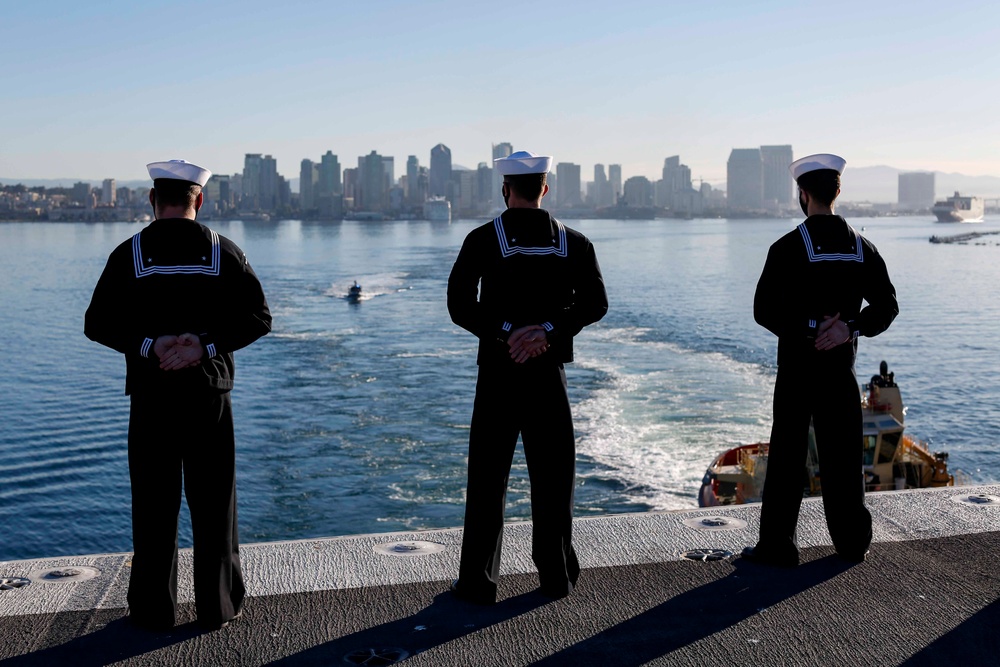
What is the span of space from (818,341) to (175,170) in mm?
3140

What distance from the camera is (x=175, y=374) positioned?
4.53m

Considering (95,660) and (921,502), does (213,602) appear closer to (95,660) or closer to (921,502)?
(95,660)

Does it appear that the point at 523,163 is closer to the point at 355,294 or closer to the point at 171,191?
the point at 171,191

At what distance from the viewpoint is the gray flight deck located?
4305mm

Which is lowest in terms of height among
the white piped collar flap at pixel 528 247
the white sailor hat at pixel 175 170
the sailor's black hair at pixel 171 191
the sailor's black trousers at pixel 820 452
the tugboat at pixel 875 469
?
the tugboat at pixel 875 469

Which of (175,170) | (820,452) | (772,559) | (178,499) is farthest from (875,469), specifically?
(175,170)

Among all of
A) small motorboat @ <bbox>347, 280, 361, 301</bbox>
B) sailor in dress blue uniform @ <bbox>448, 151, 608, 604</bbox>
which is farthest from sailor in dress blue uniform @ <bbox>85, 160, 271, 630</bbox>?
small motorboat @ <bbox>347, 280, 361, 301</bbox>

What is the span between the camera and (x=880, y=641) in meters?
4.41

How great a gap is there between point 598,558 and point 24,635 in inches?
105

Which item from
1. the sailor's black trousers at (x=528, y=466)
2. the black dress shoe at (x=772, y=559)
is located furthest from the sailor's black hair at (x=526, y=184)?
the black dress shoe at (x=772, y=559)

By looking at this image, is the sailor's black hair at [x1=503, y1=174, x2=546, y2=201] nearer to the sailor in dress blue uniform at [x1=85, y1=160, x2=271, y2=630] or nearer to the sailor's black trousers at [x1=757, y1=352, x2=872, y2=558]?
the sailor in dress blue uniform at [x1=85, y1=160, x2=271, y2=630]

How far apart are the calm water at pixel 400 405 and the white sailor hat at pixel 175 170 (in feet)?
74.2

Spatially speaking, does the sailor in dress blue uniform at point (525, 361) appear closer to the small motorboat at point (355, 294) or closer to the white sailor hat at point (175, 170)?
the white sailor hat at point (175, 170)

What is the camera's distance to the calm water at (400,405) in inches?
1174
